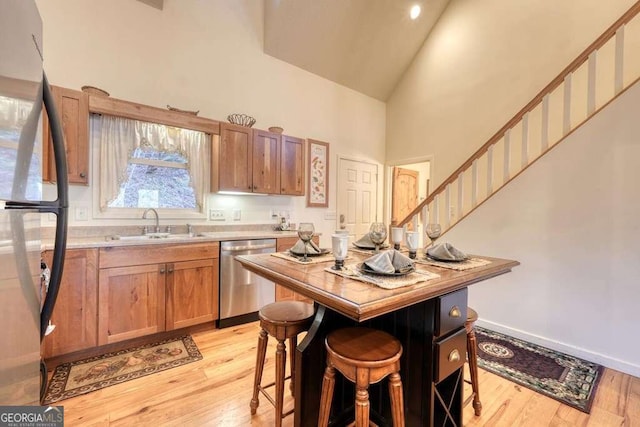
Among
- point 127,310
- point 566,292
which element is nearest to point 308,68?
point 127,310

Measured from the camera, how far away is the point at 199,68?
317 cm

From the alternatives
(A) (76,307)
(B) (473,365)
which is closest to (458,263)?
(B) (473,365)

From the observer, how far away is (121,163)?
8.87ft

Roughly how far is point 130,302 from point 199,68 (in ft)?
8.34

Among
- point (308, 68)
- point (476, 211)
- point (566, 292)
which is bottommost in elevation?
point (566, 292)

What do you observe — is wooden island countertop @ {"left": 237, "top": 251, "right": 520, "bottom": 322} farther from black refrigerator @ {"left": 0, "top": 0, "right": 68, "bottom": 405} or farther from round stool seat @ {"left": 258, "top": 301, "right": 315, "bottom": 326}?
black refrigerator @ {"left": 0, "top": 0, "right": 68, "bottom": 405}

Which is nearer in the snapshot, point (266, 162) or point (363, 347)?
point (363, 347)

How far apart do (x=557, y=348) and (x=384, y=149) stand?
372 cm

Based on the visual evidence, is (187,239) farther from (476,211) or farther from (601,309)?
(601,309)

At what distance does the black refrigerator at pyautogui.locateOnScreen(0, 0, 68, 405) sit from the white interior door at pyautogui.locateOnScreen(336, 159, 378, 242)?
3.86 m

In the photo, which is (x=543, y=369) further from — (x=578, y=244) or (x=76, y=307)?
(x=76, y=307)

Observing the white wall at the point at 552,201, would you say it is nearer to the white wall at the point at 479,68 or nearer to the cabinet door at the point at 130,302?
the white wall at the point at 479,68

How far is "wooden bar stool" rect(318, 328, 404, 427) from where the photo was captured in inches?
42.6

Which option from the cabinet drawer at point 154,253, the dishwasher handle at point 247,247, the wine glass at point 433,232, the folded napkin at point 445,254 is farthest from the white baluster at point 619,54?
the cabinet drawer at point 154,253
